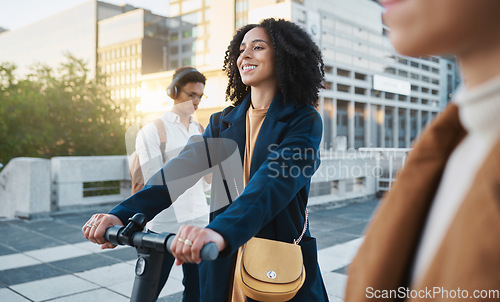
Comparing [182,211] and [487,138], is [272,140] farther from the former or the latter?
[182,211]

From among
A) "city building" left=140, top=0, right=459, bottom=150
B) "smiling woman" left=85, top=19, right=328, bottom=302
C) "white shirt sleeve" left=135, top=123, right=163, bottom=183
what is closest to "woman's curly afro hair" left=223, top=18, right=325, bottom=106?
"smiling woman" left=85, top=19, right=328, bottom=302

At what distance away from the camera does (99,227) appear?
5.02ft

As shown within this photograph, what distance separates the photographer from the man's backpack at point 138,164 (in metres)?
3.32

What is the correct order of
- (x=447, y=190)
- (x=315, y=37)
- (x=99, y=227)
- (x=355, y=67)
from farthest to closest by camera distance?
(x=355, y=67) < (x=315, y=37) < (x=99, y=227) < (x=447, y=190)

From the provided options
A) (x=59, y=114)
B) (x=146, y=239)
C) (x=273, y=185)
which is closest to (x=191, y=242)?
(x=146, y=239)

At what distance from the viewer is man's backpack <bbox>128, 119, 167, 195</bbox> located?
3322 mm

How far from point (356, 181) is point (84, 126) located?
9.37 m

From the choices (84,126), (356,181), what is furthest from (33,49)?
(356,181)

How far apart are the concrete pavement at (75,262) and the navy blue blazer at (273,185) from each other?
2.44 m

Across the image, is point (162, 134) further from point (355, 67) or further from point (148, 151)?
point (355, 67)

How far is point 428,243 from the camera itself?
0.71m

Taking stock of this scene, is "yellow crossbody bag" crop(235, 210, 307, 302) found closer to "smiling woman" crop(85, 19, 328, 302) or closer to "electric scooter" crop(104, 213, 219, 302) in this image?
"smiling woman" crop(85, 19, 328, 302)

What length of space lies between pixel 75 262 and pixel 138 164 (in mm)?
2504

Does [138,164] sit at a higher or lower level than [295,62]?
lower
